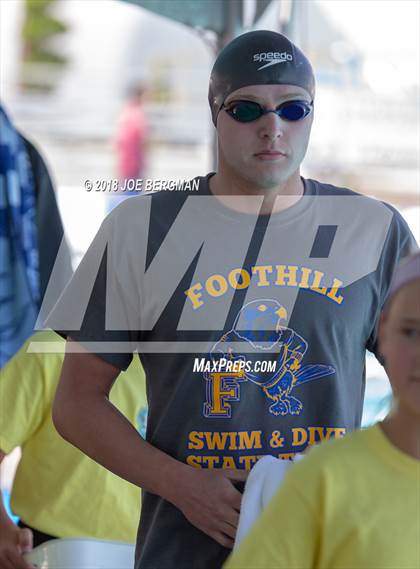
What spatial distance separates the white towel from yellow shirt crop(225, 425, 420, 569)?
9.3 inches

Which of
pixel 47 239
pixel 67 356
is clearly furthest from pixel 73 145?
pixel 67 356

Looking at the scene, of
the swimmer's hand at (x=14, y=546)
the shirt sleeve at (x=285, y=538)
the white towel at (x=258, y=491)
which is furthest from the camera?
the swimmer's hand at (x=14, y=546)

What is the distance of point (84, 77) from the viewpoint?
45.1ft

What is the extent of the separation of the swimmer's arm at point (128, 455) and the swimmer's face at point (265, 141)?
374 mm

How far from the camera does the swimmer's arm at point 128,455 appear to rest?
1370mm

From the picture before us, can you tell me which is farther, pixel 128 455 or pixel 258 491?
pixel 128 455

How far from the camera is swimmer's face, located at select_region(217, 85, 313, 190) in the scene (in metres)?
1.52

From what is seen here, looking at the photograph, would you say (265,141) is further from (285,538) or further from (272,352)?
(285,538)

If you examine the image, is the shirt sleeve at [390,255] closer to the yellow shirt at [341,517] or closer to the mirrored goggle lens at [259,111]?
the mirrored goggle lens at [259,111]

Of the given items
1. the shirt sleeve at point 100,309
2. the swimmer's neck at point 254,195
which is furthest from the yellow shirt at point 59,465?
the swimmer's neck at point 254,195

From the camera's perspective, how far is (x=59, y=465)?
2236 millimetres

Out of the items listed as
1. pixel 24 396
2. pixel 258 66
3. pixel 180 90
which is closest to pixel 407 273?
pixel 258 66

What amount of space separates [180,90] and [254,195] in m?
8.52

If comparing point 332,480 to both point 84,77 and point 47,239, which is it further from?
point 84,77
